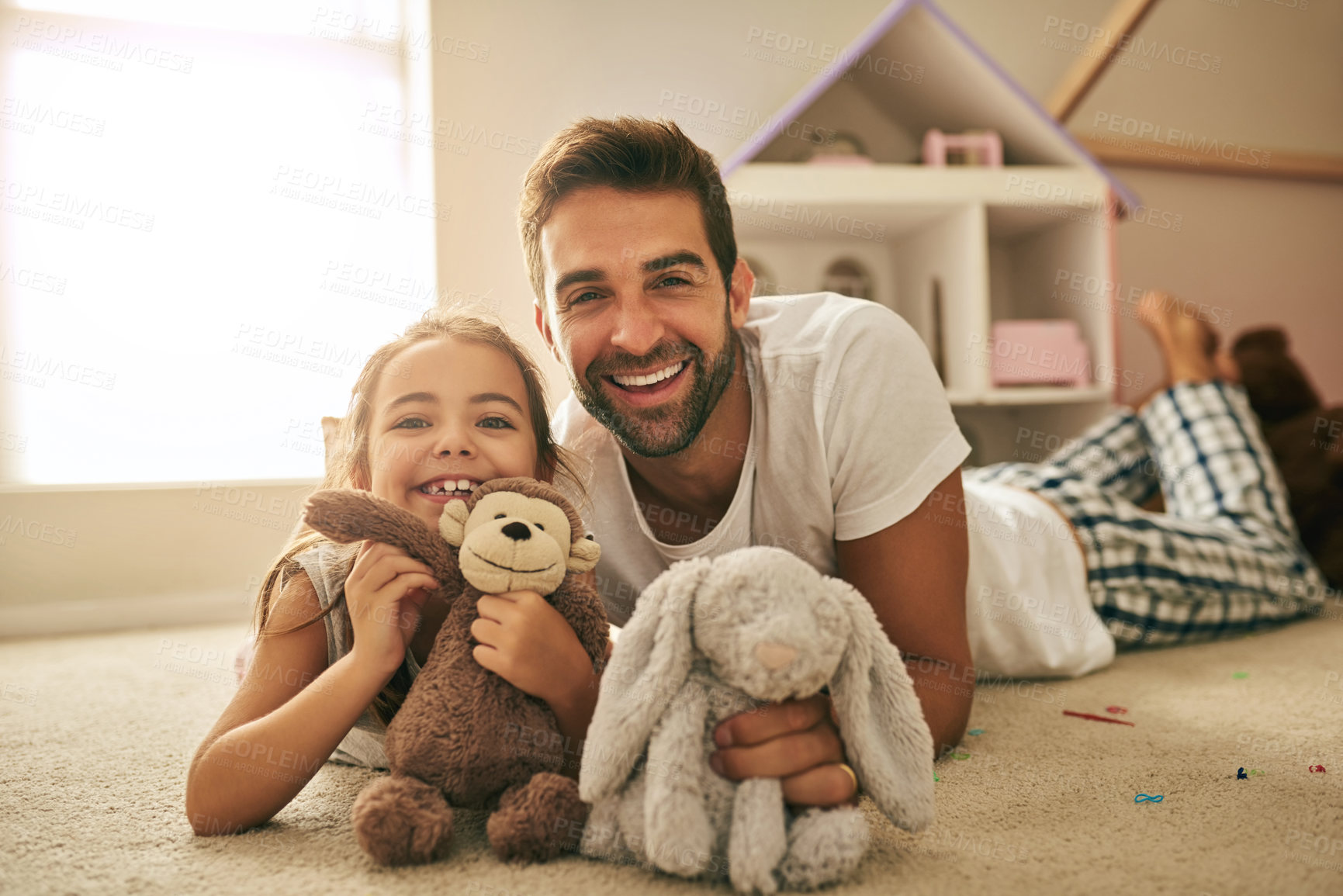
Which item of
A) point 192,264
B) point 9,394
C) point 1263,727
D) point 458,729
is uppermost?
point 192,264

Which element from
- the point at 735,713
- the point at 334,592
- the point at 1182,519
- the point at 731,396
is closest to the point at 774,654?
the point at 735,713

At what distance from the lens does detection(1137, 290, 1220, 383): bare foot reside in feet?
6.04

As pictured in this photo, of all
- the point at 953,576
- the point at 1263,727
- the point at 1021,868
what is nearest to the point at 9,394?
the point at 953,576

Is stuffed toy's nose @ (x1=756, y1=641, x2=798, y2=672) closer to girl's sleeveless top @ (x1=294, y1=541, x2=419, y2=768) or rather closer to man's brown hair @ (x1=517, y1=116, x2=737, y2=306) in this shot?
girl's sleeveless top @ (x1=294, y1=541, x2=419, y2=768)

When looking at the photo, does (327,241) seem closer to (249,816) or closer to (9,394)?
(9,394)

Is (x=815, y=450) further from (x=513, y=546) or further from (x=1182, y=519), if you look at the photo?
(x=1182, y=519)

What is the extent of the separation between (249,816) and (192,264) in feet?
6.31

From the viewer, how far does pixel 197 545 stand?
210cm

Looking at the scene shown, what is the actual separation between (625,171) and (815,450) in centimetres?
38

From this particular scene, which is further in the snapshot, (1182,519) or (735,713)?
(1182,519)

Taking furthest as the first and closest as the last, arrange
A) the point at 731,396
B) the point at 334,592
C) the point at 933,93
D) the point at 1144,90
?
the point at 1144,90
the point at 933,93
the point at 731,396
the point at 334,592

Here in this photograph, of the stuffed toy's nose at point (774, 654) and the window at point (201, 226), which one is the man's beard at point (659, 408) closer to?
the stuffed toy's nose at point (774, 654)

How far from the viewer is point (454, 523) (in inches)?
28.8

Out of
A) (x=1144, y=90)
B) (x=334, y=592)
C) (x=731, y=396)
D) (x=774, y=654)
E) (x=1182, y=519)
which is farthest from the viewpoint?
(x=1144, y=90)
